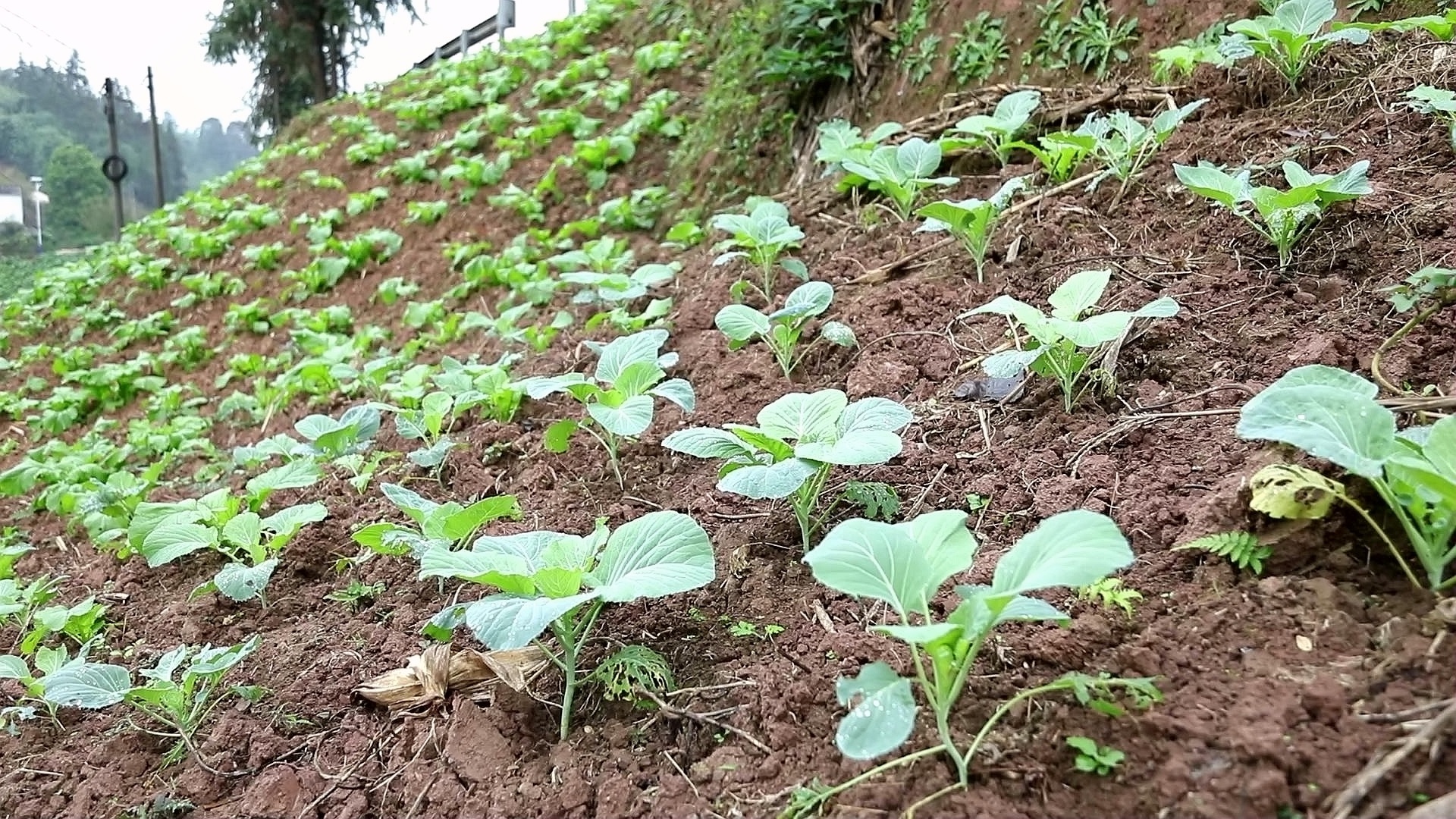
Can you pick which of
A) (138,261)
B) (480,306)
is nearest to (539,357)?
(480,306)

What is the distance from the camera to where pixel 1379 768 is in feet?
2.89

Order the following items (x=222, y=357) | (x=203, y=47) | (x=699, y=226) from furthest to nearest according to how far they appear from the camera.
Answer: (x=203, y=47)
(x=222, y=357)
(x=699, y=226)

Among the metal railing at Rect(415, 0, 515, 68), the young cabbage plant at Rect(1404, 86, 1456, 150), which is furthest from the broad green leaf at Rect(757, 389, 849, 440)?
the metal railing at Rect(415, 0, 515, 68)

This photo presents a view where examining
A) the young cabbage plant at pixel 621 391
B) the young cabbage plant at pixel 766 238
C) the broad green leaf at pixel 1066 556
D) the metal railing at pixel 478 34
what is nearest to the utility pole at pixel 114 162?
the metal railing at pixel 478 34

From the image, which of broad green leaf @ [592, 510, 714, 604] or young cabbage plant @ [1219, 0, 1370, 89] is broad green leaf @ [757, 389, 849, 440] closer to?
broad green leaf @ [592, 510, 714, 604]

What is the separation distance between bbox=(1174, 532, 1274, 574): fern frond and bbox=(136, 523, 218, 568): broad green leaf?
6.74 feet

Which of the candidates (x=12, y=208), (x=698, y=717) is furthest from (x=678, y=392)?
(x=12, y=208)

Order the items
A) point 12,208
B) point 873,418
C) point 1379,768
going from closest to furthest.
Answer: point 1379,768, point 873,418, point 12,208

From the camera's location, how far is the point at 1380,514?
120 centimetres

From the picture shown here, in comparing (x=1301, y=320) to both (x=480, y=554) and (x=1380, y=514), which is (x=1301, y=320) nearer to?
(x=1380, y=514)

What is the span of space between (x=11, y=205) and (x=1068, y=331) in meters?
9.58

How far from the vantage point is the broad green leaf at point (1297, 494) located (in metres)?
1.20

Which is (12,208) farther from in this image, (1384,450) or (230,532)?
(1384,450)

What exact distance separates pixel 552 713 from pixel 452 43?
39.9ft
